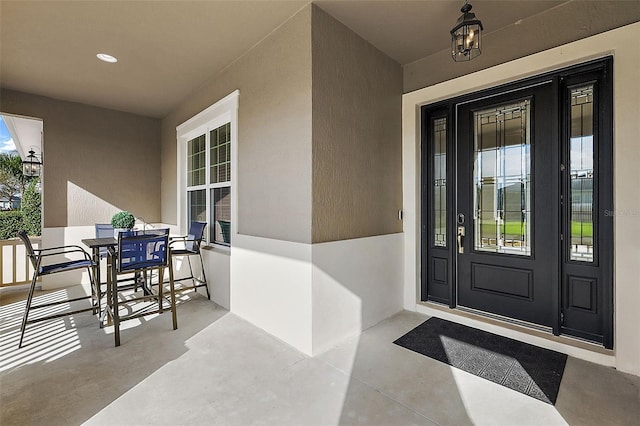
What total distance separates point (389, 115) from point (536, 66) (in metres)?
1.35

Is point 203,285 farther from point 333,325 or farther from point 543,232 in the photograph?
point 543,232

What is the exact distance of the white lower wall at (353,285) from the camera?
101 inches

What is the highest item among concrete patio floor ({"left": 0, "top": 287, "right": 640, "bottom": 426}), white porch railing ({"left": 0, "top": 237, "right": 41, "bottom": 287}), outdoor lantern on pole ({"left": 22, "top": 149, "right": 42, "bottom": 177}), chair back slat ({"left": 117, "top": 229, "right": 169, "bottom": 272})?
outdoor lantern on pole ({"left": 22, "top": 149, "right": 42, "bottom": 177})

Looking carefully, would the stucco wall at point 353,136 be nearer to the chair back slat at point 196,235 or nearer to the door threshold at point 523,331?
the door threshold at point 523,331

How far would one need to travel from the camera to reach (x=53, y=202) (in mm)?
4551

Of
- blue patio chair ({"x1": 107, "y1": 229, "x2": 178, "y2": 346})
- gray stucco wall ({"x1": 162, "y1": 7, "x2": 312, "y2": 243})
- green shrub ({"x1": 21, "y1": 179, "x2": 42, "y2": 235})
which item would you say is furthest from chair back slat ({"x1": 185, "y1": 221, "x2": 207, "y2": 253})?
green shrub ({"x1": 21, "y1": 179, "x2": 42, "y2": 235})

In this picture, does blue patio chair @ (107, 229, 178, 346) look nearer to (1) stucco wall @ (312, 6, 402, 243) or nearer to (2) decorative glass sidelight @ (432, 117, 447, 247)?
(1) stucco wall @ (312, 6, 402, 243)

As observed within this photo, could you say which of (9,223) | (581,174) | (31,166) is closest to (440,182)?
(581,174)

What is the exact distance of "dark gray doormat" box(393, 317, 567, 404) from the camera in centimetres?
208

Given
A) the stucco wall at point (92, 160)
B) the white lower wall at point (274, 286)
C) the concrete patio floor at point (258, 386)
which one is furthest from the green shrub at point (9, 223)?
the white lower wall at point (274, 286)

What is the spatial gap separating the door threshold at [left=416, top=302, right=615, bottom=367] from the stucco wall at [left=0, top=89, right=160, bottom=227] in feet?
16.6

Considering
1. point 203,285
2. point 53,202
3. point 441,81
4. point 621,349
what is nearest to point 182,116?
point 53,202

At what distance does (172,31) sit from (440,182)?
3.17 m

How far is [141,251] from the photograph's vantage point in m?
2.93
